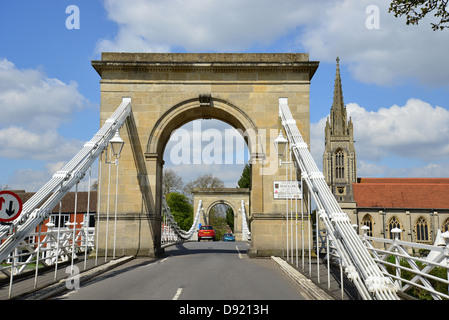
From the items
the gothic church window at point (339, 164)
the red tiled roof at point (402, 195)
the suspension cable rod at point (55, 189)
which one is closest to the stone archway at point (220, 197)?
the red tiled roof at point (402, 195)

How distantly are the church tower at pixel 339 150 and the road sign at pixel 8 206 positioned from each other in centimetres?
6761

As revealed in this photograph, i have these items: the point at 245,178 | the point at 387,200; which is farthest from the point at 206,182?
the point at 387,200

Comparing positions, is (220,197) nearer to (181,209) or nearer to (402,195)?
(181,209)


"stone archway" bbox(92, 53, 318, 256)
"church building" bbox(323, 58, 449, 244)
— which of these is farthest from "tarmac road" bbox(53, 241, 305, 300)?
"church building" bbox(323, 58, 449, 244)

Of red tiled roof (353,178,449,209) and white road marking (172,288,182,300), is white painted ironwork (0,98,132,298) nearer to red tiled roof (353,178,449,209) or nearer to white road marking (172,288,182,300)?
white road marking (172,288,182,300)

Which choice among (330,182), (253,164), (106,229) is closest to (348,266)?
(253,164)

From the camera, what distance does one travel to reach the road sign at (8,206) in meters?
6.39

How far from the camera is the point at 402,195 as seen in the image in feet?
209

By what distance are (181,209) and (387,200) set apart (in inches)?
1281

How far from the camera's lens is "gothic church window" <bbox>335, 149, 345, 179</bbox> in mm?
73750

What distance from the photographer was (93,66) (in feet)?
49.9

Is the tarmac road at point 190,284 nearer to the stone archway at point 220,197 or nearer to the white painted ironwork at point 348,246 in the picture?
the white painted ironwork at point 348,246

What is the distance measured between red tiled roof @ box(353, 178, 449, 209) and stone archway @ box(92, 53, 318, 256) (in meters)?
52.5
